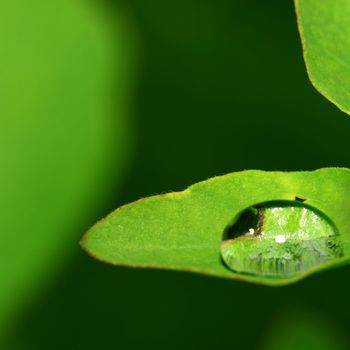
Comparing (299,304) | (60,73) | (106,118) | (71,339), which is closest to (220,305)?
(299,304)

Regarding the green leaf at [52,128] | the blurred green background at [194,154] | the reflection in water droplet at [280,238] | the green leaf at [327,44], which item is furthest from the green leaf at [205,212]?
the green leaf at [52,128]

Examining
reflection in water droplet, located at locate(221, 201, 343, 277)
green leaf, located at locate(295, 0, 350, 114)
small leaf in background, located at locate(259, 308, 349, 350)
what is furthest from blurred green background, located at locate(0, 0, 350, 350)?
reflection in water droplet, located at locate(221, 201, 343, 277)

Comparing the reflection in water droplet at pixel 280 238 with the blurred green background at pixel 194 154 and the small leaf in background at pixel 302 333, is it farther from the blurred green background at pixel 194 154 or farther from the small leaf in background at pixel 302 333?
the small leaf in background at pixel 302 333

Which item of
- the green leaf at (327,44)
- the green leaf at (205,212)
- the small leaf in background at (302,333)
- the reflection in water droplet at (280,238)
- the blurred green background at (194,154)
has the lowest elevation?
the small leaf in background at (302,333)

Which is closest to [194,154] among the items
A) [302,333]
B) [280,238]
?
[302,333]

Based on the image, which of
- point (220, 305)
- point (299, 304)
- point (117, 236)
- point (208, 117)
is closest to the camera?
point (117, 236)

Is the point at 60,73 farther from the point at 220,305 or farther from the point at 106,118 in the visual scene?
the point at 220,305
